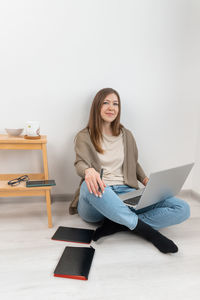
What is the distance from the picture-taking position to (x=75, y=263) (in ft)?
3.49

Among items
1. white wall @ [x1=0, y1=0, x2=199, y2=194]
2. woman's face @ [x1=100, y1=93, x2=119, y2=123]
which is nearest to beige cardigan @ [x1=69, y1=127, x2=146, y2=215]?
woman's face @ [x1=100, y1=93, x2=119, y2=123]

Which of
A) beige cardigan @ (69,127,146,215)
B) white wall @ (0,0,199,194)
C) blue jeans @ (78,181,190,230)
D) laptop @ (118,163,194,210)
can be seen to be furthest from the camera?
white wall @ (0,0,199,194)

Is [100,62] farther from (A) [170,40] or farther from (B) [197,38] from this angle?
(B) [197,38]

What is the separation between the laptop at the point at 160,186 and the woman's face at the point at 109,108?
1.70ft

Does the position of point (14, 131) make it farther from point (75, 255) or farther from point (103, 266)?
point (103, 266)

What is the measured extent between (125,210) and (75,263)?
355mm

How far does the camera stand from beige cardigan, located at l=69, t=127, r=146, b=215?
138 centimetres

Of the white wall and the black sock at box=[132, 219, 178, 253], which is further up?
the white wall

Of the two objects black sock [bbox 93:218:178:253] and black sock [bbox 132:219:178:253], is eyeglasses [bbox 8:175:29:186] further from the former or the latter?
black sock [bbox 132:219:178:253]

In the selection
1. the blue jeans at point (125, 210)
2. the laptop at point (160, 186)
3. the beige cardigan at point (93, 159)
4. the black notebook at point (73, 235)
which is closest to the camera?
the laptop at point (160, 186)

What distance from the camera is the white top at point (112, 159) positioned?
4.80ft

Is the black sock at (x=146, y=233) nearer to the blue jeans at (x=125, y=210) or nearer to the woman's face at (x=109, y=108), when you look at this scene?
the blue jeans at (x=125, y=210)

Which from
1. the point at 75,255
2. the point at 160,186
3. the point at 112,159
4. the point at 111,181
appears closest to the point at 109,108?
the point at 112,159

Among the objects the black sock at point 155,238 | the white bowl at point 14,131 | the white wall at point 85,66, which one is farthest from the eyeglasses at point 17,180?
the black sock at point 155,238
